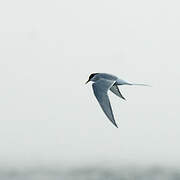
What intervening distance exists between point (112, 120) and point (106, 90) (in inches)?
186

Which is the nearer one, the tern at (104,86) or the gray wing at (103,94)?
the gray wing at (103,94)

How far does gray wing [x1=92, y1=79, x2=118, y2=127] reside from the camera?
3219 cm

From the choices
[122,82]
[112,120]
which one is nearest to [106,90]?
[122,82]

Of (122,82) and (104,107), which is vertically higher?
(122,82)

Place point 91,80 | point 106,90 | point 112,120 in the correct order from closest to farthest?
point 112,120 < point 106,90 < point 91,80

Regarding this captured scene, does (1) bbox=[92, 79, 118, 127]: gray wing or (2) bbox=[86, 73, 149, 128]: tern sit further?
(2) bbox=[86, 73, 149, 128]: tern

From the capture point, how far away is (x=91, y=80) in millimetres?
37969

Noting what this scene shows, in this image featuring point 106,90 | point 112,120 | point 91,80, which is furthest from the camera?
point 91,80

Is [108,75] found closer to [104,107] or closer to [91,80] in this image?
[91,80]

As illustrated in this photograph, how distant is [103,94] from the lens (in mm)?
34656

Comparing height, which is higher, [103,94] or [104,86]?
[104,86]

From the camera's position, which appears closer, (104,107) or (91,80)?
(104,107)

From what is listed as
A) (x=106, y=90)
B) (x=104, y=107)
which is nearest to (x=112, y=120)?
(x=104, y=107)

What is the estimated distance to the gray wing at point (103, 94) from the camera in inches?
1267
